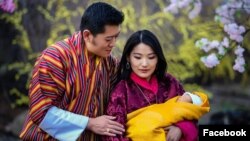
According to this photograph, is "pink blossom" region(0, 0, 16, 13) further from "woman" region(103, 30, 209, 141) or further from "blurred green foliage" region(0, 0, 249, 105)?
"woman" region(103, 30, 209, 141)

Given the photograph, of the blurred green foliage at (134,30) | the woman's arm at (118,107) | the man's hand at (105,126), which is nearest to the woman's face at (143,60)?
the woman's arm at (118,107)

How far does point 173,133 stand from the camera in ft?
7.89

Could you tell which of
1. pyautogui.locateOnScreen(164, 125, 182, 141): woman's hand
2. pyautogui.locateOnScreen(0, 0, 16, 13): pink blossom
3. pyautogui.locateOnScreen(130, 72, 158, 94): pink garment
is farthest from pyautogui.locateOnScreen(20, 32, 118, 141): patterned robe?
pyautogui.locateOnScreen(0, 0, 16, 13): pink blossom

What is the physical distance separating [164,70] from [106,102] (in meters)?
0.35

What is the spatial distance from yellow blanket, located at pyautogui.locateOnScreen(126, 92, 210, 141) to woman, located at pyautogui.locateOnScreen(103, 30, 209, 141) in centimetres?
3

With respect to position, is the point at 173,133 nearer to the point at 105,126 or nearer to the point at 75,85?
the point at 105,126

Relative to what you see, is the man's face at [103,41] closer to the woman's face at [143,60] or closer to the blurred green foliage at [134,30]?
the woman's face at [143,60]

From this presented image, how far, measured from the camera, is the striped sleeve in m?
2.37

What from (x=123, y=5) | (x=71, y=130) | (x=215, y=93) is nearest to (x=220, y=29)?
(x=215, y=93)

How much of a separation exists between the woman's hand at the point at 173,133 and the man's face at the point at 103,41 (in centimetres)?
50

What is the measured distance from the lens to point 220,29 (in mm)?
4438

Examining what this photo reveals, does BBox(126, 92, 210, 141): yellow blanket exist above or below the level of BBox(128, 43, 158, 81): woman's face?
below

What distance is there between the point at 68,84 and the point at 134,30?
219cm

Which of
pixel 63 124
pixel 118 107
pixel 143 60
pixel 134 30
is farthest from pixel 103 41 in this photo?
pixel 134 30
